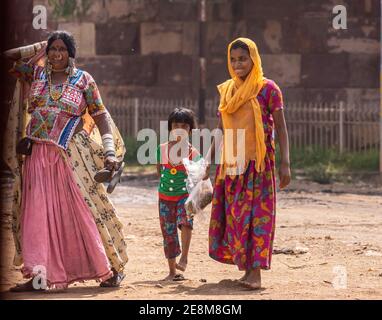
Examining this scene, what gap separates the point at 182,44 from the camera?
797 inches

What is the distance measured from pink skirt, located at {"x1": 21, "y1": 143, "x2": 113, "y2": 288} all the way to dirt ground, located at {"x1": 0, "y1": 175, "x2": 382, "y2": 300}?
180mm

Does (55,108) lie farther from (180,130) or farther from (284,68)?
(284,68)

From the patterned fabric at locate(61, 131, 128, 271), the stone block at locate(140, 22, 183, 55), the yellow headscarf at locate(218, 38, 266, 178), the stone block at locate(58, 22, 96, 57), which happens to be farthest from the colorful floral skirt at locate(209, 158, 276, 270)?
the stone block at locate(58, 22, 96, 57)

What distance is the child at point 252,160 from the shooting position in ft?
26.5

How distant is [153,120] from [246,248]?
38.9 ft

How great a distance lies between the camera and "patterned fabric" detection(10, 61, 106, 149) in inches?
313

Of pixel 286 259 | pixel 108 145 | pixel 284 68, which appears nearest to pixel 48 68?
pixel 108 145

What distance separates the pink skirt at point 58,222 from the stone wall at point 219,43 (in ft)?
37.0

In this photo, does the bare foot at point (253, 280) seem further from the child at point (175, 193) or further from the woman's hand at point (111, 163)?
the woman's hand at point (111, 163)

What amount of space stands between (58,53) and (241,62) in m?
1.33

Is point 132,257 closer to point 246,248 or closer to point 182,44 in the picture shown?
point 246,248

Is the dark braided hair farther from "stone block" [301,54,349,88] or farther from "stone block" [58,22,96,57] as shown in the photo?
"stone block" [58,22,96,57]

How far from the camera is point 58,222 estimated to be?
7941mm
